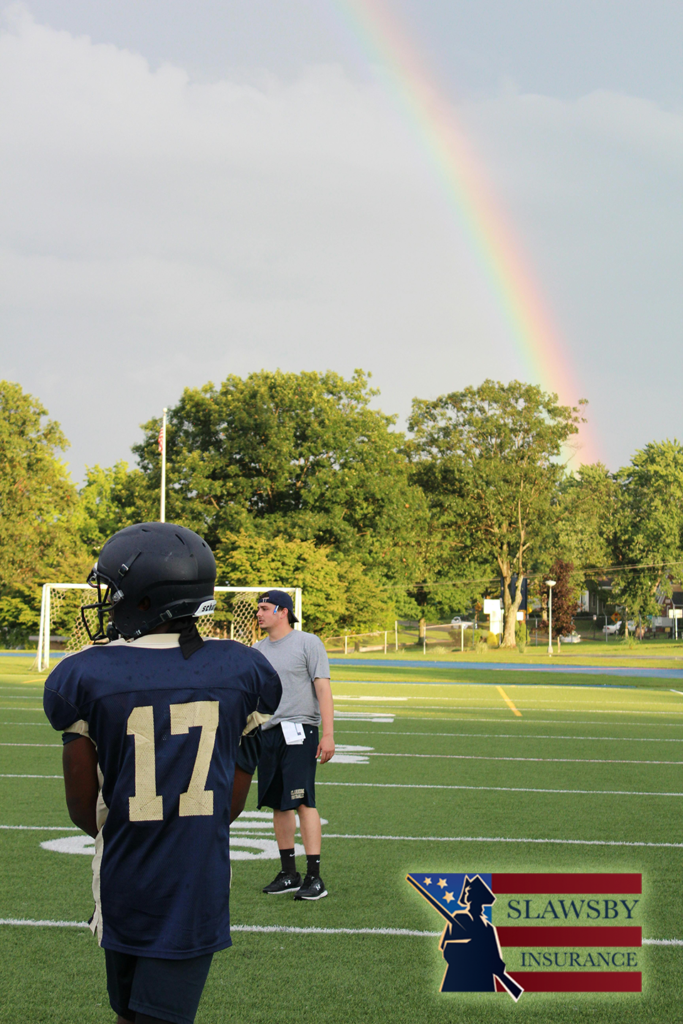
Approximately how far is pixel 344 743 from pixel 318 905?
7.74 m

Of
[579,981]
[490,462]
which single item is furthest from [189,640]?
[490,462]

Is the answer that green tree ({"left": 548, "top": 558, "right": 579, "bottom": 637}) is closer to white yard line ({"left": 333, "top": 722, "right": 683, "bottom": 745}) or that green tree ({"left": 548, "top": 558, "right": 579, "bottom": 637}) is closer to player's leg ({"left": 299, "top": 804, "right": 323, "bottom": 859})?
white yard line ({"left": 333, "top": 722, "right": 683, "bottom": 745})

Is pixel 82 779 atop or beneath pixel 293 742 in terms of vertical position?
atop

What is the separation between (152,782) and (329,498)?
45748mm

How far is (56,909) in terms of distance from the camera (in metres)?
5.47

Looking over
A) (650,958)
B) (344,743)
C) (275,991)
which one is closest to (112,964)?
(275,991)

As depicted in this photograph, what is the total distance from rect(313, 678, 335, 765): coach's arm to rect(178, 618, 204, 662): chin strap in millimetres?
3513

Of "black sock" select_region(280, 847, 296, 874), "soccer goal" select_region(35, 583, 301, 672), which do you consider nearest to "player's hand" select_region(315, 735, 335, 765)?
"black sock" select_region(280, 847, 296, 874)

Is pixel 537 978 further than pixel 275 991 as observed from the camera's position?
Yes

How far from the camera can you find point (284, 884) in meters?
5.94

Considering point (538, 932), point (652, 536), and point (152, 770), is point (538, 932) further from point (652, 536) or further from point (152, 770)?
point (652, 536)

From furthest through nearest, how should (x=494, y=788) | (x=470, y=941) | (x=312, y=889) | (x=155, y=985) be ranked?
1. (x=494, y=788)
2. (x=312, y=889)
3. (x=470, y=941)
4. (x=155, y=985)

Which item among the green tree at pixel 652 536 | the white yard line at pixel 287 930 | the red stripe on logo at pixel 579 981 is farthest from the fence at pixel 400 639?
the red stripe on logo at pixel 579 981

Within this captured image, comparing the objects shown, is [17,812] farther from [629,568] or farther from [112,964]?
[629,568]
